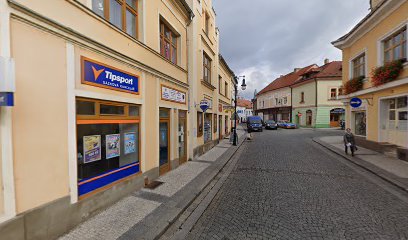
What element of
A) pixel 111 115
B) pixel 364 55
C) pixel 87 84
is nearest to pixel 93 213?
pixel 111 115

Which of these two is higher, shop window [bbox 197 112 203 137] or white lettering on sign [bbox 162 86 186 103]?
white lettering on sign [bbox 162 86 186 103]

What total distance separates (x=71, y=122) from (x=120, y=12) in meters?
3.31

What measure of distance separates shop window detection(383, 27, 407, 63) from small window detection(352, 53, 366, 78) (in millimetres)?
2147

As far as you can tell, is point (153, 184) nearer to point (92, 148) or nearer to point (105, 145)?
point (105, 145)

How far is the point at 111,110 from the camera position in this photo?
4.72 m

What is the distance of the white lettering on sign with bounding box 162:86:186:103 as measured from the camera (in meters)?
7.11

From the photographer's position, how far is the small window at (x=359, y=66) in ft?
40.5

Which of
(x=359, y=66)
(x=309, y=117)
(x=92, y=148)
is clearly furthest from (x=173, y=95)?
(x=309, y=117)

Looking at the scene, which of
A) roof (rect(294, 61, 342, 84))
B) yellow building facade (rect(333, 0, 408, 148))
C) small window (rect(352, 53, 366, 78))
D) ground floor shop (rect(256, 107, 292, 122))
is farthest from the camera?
ground floor shop (rect(256, 107, 292, 122))

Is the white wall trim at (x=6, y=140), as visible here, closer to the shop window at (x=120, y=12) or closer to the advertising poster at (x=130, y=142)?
the shop window at (x=120, y=12)

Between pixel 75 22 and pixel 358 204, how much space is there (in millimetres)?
7273

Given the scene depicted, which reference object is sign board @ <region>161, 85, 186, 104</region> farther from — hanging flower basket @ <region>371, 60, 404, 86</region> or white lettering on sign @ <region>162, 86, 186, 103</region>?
hanging flower basket @ <region>371, 60, 404, 86</region>

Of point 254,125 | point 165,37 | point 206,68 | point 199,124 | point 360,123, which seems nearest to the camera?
point 165,37

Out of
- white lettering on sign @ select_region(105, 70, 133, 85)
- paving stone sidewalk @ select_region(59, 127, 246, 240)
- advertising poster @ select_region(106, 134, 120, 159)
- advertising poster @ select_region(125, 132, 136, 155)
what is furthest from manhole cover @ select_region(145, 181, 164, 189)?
white lettering on sign @ select_region(105, 70, 133, 85)
